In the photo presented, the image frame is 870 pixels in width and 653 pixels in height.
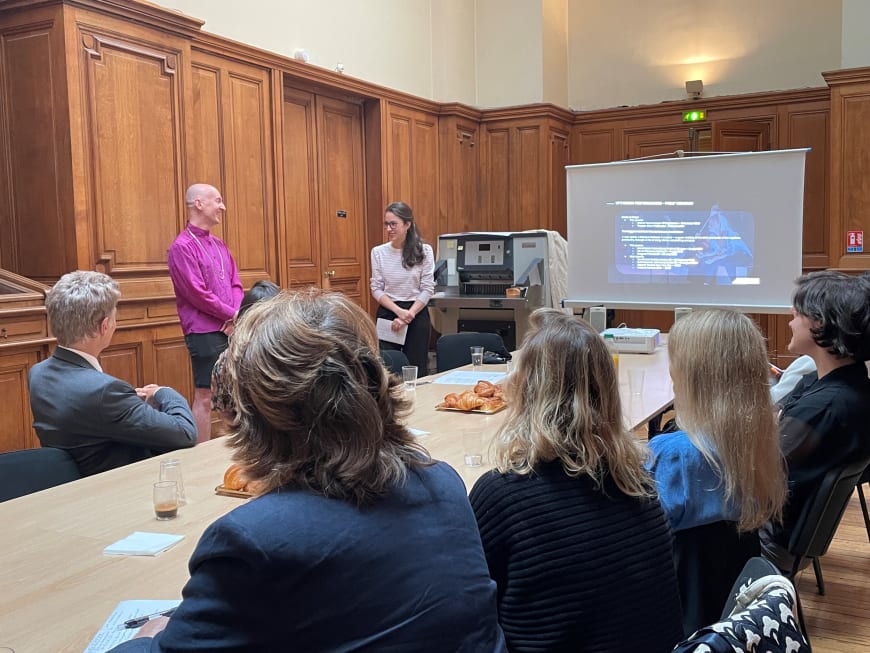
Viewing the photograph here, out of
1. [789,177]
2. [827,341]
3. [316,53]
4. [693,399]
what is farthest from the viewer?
[316,53]

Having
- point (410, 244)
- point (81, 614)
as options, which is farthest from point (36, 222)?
point (81, 614)

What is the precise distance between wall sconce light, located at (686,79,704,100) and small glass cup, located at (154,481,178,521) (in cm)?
755

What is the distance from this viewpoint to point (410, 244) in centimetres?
532

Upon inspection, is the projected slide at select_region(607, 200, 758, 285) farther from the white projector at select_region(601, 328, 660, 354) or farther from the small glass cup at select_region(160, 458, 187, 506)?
the small glass cup at select_region(160, 458, 187, 506)

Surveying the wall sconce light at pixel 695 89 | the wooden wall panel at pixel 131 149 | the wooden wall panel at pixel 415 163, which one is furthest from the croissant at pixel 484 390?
the wall sconce light at pixel 695 89

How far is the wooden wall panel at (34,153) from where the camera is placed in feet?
14.2

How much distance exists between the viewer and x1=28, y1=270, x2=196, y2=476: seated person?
92.8 inches

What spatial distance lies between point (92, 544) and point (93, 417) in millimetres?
714

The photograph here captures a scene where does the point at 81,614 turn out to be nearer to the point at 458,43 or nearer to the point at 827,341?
the point at 827,341

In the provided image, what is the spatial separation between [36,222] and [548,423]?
3900 mm

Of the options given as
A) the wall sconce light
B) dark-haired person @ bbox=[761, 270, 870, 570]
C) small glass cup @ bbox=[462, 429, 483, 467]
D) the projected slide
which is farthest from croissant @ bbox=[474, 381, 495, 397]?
the wall sconce light

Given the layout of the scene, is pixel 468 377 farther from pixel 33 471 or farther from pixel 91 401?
pixel 33 471

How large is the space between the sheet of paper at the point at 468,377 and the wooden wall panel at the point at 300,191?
2617 millimetres

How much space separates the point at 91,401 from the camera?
234 centimetres
